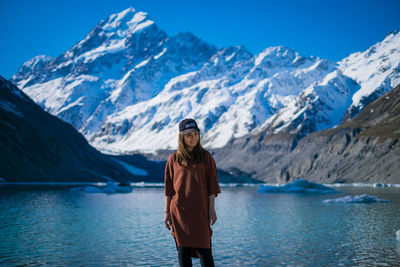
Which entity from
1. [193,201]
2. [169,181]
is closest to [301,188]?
[169,181]

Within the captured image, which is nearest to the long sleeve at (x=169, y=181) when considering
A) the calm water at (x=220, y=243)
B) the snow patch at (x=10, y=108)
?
the calm water at (x=220, y=243)

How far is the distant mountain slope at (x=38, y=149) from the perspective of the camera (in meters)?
131

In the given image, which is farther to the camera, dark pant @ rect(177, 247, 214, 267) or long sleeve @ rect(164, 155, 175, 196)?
long sleeve @ rect(164, 155, 175, 196)

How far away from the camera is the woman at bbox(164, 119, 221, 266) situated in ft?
32.2

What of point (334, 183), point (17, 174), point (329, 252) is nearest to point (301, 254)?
point (329, 252)

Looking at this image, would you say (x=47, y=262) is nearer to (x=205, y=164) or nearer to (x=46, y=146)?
(x=205, y=164)

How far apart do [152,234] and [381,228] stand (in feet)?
54.4

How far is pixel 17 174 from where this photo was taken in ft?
410

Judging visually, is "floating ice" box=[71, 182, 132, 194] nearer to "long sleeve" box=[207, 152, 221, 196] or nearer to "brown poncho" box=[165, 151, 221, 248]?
"brown poncho" box=[165, 151, 221, 248]

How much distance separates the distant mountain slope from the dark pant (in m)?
122

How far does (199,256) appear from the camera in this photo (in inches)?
391

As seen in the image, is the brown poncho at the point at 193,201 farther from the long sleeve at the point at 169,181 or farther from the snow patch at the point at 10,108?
the snow patch at the point at 10,108

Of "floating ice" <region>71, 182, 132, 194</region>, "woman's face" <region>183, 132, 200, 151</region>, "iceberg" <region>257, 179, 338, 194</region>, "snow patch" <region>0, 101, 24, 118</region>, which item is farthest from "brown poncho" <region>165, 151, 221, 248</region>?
"snow patch" <region>0, 101, 24, 118</region>

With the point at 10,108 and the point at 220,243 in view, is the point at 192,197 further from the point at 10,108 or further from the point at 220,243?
the point at 10,108
